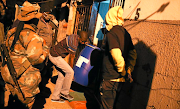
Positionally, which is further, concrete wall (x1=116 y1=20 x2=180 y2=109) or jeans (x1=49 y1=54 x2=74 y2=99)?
jeans (x1=49 y1=54 x2=74 y2=99)

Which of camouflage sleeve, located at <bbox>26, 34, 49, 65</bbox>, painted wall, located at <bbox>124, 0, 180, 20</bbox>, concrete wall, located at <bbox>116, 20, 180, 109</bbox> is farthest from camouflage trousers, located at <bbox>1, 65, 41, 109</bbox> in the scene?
painted wall, located at <bbox>124, 0, 180, 20</bbox>

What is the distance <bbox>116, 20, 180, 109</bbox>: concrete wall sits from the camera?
6.39ft

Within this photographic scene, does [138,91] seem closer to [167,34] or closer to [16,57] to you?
[167,34]

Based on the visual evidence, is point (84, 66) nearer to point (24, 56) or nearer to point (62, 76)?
point (62, 76)

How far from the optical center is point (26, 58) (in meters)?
2.38

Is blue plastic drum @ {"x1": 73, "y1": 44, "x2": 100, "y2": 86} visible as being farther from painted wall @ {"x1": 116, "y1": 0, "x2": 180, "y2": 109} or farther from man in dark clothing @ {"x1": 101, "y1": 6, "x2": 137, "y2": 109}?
man in dark clothing @ {"x1": 101, "y1": 6, "x2": 137, "y2": 109}

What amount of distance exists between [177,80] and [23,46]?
229cm

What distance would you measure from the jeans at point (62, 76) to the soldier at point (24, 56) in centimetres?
92

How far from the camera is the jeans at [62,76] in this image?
11.0 feet

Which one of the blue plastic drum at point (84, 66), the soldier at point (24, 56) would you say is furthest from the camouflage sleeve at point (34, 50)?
the blue plastic drum at point (84, 66)

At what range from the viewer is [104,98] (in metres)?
2.27

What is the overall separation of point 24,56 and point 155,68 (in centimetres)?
211

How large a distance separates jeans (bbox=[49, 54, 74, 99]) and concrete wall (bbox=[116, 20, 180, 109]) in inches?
51.7

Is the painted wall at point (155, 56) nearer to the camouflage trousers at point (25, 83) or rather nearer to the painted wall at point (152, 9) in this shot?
the painted wall at point (152, 9)
